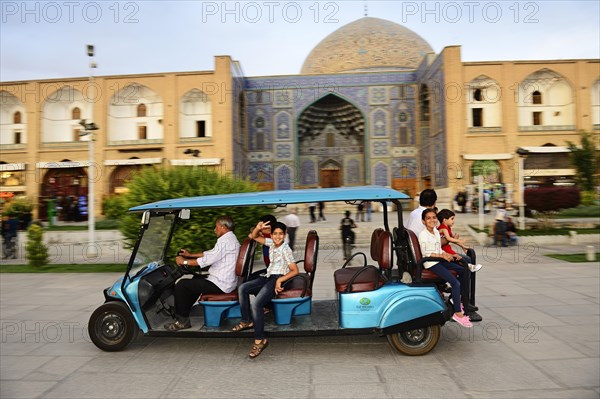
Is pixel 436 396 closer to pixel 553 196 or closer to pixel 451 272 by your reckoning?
pixel 451 272

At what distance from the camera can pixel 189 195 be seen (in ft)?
34.1

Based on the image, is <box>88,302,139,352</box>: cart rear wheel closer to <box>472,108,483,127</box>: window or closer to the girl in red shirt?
the girl in red shirt

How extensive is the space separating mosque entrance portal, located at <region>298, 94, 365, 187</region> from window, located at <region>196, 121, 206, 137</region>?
789 cm

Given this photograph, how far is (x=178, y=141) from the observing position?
28109 millimetres

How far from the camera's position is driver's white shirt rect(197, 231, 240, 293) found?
4742 mm

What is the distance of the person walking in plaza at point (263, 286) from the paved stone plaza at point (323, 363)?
29 centimetres

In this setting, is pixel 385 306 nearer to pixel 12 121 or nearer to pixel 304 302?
pixel 304 302

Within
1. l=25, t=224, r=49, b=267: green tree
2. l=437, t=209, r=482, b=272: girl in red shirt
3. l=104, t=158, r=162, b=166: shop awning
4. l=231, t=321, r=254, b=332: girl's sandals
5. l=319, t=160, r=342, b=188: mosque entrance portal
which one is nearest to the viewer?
l=231, t=321, r=254, b=332: girl's sandals

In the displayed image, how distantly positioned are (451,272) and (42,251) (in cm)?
1057

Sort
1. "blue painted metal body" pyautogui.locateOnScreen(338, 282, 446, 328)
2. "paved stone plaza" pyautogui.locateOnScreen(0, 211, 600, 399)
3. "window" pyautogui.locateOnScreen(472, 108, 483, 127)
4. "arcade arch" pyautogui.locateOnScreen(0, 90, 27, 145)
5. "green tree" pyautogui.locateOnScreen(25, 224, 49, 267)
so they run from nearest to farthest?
"paved stone plaza" pyautogui.locateOnScreen(0, 211, 600, 399) → "blue painted metal body" pyautogui.locateOnScreen(338, 282, 446, 328) → "green tree" pyautogui.locateOnScreen(25, 224, 49, 267) → "window" pyautogui.locateOnScreen(472, 108, 483, 127) → "arcade arch" pyautogui.locateOnScreen(0, 90, 27, 145)

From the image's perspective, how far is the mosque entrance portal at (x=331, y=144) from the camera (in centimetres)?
3419

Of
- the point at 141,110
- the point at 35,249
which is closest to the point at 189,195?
the point at 35,249

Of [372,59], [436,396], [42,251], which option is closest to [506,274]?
[436,396]

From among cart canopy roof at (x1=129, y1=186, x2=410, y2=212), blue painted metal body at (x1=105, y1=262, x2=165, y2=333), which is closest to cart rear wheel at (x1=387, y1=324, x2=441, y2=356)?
cart canopy roof at (x1=129, y1=186, x2=410, y2=212)
